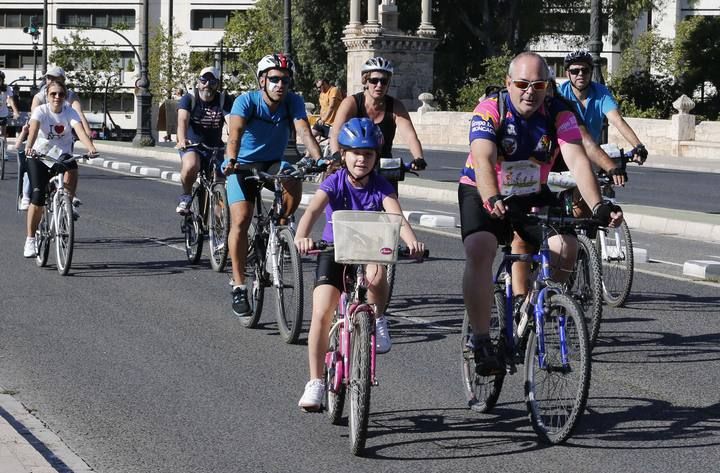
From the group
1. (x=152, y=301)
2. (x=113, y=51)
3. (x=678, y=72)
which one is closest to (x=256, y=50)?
(x=113, y=51)

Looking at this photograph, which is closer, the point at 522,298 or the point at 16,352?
the point at 522,298

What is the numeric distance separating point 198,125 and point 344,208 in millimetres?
6953

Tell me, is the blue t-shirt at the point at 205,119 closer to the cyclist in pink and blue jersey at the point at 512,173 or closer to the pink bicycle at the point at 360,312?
the cyclist in pink and blue jersey at the point at 512,173

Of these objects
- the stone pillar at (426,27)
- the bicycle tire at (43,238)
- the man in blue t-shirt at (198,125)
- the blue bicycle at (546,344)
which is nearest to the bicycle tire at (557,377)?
the blue bicycle at (546,344)

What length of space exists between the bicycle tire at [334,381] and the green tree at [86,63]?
93.2 meters

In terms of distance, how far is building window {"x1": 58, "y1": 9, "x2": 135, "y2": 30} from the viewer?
113 meters

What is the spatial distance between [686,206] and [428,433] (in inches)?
692

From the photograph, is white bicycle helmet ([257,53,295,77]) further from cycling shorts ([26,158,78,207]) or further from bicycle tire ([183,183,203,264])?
cycling shorts ([26,158,78,207])

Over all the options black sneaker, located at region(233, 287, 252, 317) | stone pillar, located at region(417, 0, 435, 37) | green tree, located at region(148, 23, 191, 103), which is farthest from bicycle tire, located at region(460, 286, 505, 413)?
green tree, located at region(148, 23, 191, 103)

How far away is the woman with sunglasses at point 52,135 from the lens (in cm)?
1366

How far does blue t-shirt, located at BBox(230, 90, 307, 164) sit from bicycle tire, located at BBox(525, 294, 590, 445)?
426 centimetres

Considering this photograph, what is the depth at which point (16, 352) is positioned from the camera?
9375 millimetres

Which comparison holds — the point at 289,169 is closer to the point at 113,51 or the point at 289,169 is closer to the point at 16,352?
the point at 16,352

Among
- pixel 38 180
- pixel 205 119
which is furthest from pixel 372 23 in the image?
pixel 38 180
